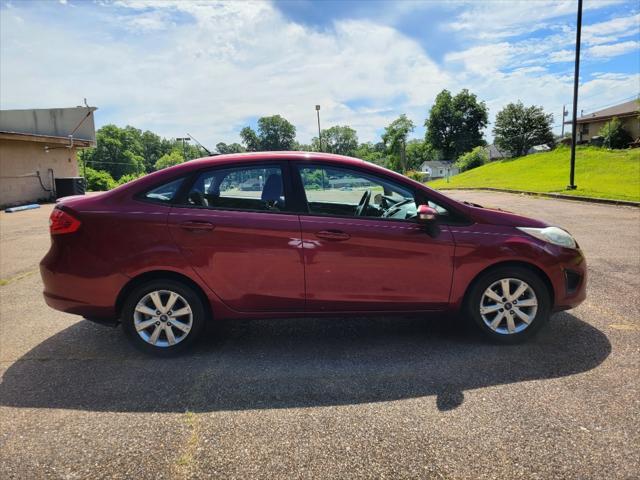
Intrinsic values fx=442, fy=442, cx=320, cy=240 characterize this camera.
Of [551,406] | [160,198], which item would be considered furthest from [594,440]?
[160,198]

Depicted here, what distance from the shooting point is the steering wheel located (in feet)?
12.6

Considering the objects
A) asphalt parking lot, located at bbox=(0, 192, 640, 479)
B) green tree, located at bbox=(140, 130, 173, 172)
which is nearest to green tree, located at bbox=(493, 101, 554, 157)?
asphalt parking lot, located at bbox=(0, 192, 640, 479)

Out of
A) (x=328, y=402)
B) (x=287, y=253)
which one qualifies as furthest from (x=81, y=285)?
(x=328, y=402)

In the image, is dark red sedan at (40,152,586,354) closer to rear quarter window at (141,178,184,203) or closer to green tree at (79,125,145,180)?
rear quarter window at (141,178,184,203)

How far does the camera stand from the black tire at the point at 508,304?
3.75 m

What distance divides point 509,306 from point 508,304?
2cm

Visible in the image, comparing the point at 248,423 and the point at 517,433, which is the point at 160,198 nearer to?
the point at 248,423

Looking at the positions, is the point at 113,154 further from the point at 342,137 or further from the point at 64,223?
the point at 64,223

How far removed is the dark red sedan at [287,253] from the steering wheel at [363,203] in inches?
1.0

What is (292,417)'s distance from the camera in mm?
2836

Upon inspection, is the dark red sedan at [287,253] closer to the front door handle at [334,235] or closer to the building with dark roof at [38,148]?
the front door handle at [334,235]

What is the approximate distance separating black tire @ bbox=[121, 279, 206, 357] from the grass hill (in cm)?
1756

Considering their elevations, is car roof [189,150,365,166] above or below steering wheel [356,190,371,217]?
above

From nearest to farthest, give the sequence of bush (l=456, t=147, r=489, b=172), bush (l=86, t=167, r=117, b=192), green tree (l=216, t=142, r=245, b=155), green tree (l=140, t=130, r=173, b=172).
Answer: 1. green tree (l=216, t=142, r=245, b=155)
2. bush (l=86, t=167, r=117, b=192)
3. bush (l=456, t=147, r=489, b=172)
4. green tree (l=140, t=130, r=173, b=172)
